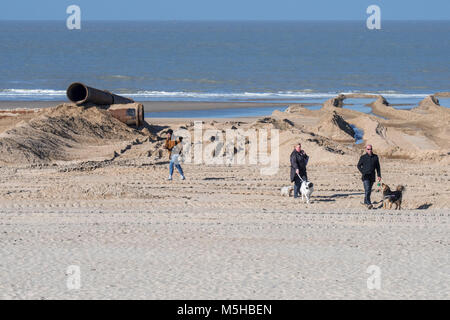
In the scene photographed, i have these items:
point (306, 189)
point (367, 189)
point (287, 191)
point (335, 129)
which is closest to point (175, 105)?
point (335, 129)

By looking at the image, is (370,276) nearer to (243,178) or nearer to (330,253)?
(330,253)

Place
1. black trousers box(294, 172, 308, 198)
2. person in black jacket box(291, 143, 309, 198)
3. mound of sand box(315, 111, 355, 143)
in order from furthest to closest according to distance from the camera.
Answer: mound of sand box(315, 111, 355, 143)
black trousers box(294, 172, 308, 198)
person in black jacket box(291, 143, 309, 198)

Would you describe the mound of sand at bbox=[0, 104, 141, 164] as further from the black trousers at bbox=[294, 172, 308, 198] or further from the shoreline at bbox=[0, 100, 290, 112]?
the shoreline at bbox=[0, 100, 290, 112]

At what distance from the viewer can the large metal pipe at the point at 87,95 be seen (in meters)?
25.4

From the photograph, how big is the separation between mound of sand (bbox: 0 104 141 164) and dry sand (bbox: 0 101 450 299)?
Result: 2.6 inches

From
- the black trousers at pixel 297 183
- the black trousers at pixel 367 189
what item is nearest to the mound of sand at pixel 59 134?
the black trousers at pixel 297 183

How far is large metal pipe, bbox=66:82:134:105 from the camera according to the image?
25.4m

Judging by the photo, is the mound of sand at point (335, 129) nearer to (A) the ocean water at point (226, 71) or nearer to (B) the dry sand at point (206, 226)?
(B) the dry sand at point (206, 226)

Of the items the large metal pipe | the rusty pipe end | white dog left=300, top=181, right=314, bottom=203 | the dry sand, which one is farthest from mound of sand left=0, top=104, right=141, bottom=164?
white dog left=300, top=181, right=314, bottom=203

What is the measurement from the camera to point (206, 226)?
43.1ft

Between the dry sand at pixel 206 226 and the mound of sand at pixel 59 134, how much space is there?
0.22 ft

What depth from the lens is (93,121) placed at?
79.5ft

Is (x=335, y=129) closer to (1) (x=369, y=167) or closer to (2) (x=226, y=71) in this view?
(1) (x=369, y=167)
